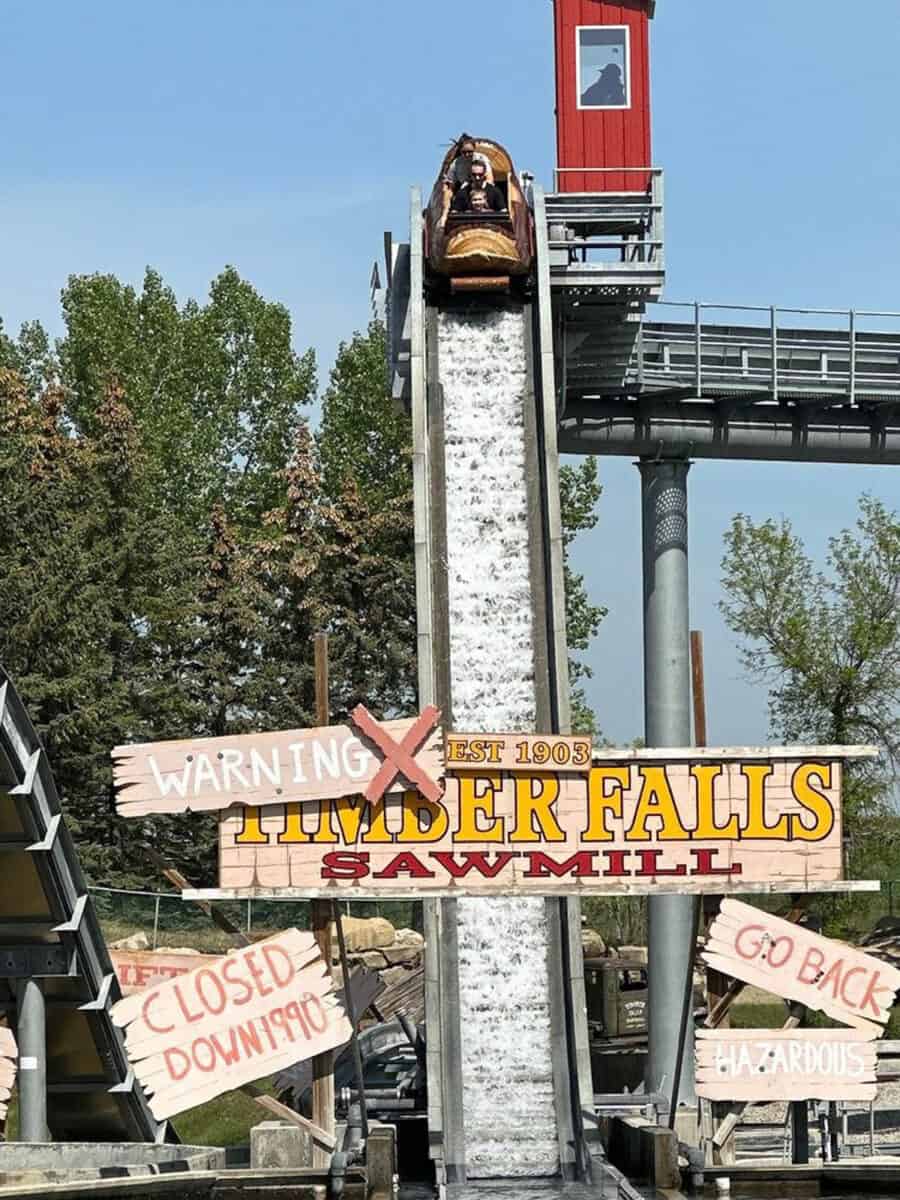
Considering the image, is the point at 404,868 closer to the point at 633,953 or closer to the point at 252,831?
the point at 252,831

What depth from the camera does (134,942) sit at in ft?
129

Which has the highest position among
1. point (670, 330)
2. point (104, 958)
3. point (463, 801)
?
point (670, 330)

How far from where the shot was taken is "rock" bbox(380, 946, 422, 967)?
44094mm

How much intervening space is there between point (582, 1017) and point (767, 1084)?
4940 millimetres

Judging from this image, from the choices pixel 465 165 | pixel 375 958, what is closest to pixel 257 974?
pixel 465 165

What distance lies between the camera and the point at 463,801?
67.4 ft

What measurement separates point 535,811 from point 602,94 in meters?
19.2

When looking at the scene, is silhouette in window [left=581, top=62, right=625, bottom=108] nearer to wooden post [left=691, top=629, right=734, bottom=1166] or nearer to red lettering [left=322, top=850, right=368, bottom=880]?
wooden post [left=691, top=629, right=734, bottom=1166]

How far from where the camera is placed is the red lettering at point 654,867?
20750mm

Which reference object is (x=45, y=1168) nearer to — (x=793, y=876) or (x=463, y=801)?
(x=463, y=801)

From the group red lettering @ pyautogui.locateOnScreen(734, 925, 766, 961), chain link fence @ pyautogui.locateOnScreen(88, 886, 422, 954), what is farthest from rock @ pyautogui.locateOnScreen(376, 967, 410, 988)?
red lettering @ pyautogui.locateOnScreen(734, 925, 766, 961)

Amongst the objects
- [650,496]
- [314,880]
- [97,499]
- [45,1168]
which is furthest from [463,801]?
[97,499]

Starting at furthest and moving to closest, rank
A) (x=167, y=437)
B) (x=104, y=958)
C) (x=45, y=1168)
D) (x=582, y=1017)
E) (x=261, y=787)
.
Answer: (x=167, y=437) < (x=582, y=1017) < (x=104, y=958) < (x=261, y=787) < (x=45, y=1168)

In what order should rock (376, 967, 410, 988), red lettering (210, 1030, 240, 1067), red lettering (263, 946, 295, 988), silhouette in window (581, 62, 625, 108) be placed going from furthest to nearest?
rock (376, 967, 410, 988) < silhouette in window (581, 62, 625, 108) < red lettering (263, 946, 295, 988) < red lettering (210, 1030, 240, 1067)
